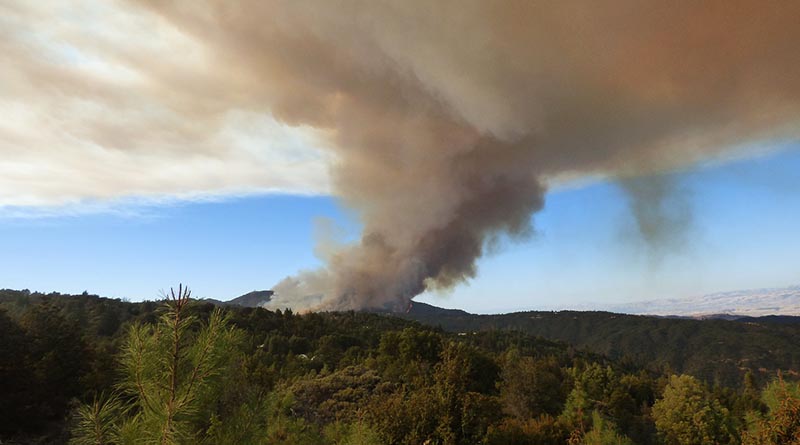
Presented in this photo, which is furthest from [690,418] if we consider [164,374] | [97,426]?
[97,426]

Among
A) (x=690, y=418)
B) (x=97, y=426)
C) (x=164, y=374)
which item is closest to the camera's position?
(x=97, y=426)

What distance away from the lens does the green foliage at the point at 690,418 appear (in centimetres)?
4047

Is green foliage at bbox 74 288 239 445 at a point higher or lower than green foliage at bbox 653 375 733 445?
higher

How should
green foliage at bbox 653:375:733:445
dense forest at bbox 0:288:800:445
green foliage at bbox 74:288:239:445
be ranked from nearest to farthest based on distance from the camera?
1. green foliage at bbox 74:288:239:445
2. dense forest at bbox 0:288:800:445
3. green foliage at bbox 653:375:733:445

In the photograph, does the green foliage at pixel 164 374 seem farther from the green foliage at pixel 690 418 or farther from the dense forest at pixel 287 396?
the green foliage at pixel 690 418

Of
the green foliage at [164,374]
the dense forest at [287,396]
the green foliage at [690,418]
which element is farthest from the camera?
the green foliage at [690,418]

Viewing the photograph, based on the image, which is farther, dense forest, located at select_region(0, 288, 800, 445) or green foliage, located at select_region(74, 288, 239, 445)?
dense forest, located at select_region(0, 288, 800, 445)

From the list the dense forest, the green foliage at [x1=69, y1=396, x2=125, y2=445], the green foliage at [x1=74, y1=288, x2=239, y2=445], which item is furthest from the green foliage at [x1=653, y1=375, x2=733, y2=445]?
the green foliage at [x1=69, y1=396, x2=125, y2=445]

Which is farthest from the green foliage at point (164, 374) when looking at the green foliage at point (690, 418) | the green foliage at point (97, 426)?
the green foliage at point (690, 418)

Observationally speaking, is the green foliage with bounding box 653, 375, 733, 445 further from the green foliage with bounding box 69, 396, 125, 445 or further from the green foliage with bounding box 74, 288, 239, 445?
the green foliage with bounding box 69, 396, 125, 445

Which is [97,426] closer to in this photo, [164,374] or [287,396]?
[164,374]

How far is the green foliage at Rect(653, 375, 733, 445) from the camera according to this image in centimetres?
4047

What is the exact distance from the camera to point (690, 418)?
41625 mm

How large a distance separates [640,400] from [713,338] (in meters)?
154
